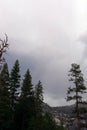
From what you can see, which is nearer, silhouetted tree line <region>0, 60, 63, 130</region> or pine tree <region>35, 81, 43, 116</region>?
silhouetted tree line <region>0, 60, 63, 130</region>

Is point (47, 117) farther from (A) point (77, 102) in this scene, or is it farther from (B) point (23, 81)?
(B) point (23, 81)

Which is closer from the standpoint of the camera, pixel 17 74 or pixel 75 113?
pixel 75 113

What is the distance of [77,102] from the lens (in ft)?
197

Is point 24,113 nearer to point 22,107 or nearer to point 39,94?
point 22,107

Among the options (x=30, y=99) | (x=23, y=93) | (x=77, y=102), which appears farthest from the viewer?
(x=23, y=93)

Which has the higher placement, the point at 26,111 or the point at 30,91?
the point at 30,91

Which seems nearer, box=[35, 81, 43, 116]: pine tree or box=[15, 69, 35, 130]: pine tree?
box=[15, 69, 35, 130]: pine tree

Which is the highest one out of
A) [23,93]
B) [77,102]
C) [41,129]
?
[23,93]

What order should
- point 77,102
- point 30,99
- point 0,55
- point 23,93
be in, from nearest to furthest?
1. point 0,55
2. point 77,102
3. point 30,99
4. point 23,93

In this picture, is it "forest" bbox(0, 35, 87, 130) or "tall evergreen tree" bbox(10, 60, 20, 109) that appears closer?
"forest" bbox(0, 35, 87, 130)

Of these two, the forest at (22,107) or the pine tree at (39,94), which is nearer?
the forest at (22,107)

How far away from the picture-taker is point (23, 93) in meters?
80.6

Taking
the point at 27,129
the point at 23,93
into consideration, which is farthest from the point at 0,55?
the point at 23,93

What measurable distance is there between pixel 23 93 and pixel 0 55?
158ft
